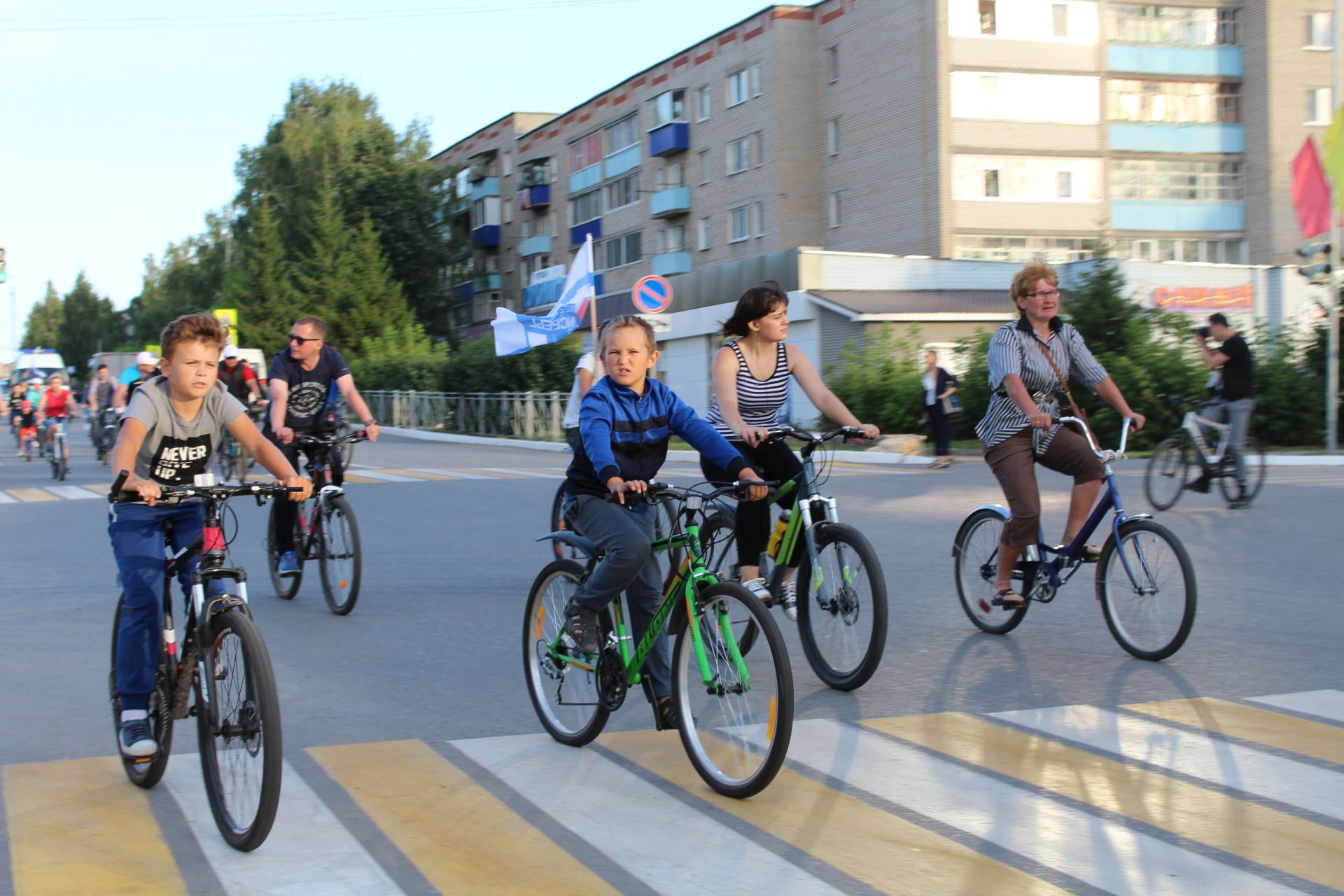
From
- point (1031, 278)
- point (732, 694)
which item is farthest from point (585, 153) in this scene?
point (732, 694)

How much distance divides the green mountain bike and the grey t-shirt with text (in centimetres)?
124

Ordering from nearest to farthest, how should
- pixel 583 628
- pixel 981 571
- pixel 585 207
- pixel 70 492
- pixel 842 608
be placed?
pixel 583 628
pixel 842 608
pixel 981 571
pixel 70 492
pixel 585 207

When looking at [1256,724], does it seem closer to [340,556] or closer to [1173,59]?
[340,556]

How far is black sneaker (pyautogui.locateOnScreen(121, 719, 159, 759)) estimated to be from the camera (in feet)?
15.6

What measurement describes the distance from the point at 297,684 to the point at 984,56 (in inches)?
1674

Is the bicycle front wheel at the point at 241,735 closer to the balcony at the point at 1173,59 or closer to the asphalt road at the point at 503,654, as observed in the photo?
the asphalt road at the point at 503,654

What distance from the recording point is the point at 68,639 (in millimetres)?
7914

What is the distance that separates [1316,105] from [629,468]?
4995 centimetres

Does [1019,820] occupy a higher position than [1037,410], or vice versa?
[1037,410]

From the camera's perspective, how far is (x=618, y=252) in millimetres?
63250

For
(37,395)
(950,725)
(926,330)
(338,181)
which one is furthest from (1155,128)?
(950,725)

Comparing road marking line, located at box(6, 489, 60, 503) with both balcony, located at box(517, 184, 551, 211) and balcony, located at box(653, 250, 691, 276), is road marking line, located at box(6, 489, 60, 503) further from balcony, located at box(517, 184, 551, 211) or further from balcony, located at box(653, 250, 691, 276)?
balcony, located at box(517, 184, 551, 211)

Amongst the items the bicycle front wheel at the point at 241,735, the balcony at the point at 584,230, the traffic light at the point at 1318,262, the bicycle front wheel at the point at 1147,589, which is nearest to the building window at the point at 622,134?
the balcony at the point at 584,230

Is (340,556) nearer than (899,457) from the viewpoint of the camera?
Yes
